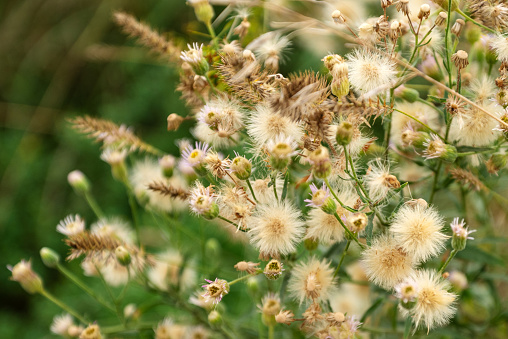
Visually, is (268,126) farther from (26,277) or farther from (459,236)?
(26,277)

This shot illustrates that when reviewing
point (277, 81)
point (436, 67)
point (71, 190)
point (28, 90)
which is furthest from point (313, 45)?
point (28, 90)

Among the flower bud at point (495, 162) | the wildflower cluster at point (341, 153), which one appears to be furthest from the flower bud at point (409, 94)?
the flower bud at point (495, 162)

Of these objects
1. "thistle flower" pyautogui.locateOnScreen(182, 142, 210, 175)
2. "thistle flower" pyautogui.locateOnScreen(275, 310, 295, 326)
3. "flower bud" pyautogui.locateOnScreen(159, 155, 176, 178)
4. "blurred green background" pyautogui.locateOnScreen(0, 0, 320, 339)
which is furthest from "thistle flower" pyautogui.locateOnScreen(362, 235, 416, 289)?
"blurred green background" pyautogui.locateOnScreen(0, 0, 320, 339)

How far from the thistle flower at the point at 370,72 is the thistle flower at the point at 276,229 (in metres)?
0.16

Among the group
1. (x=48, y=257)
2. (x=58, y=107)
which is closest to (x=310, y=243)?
(x=48, y=257)

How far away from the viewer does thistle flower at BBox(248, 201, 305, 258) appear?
1.80 feet

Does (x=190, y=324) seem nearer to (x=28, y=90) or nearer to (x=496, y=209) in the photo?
(x=496, y=209)

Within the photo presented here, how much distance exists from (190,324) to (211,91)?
1.26 ft

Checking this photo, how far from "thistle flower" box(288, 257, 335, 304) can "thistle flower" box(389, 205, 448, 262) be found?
0.31ft

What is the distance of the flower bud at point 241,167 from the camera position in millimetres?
537

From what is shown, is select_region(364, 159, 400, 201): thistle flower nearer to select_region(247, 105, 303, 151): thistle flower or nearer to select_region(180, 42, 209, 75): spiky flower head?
select_region(247, 105, 303, 151): thistle flower

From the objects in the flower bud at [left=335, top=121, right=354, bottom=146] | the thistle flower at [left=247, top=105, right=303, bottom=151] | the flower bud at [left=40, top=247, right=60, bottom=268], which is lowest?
the flower bud at [left=40, top=247, right=60, bottom=268]

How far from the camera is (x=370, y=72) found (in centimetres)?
55

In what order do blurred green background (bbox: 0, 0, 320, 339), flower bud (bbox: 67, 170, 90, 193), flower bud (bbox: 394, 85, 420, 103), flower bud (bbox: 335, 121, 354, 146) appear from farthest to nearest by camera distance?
1. blurred green background (bbox: 0, 0, 320, 339)
2. flower bud (bbox: 67, 170, 90, 193)
3. flower bud (bbox: 394, 85, 420, 103)
4. flower bud (bbox: 335, 121, 354, 146)
